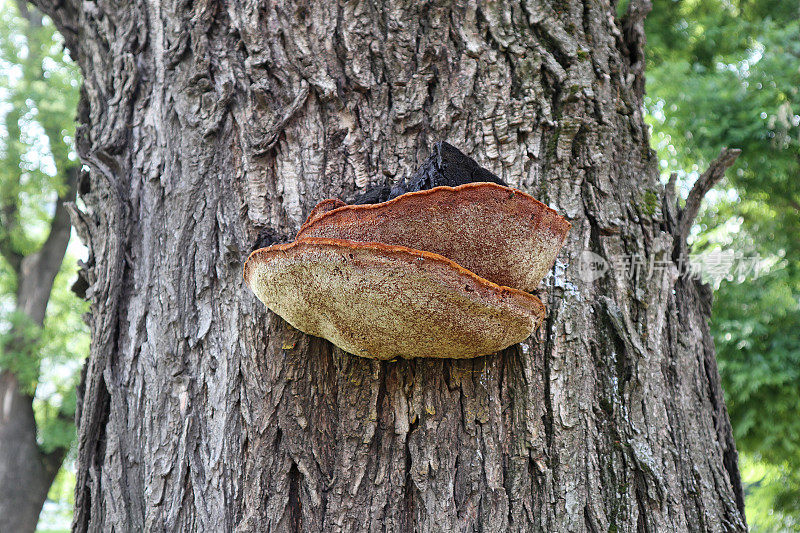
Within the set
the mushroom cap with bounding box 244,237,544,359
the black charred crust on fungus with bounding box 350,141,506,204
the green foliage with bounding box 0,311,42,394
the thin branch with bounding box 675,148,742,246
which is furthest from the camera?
the green foliage with bounding box 0,311,42,394

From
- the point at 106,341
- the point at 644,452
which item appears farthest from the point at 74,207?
the point at 644,452

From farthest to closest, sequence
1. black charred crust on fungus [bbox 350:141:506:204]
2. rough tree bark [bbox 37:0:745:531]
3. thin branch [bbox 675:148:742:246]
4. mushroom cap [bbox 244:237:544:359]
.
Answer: thin branch [bbox 675:148:742:246] → rough tree bark [bbox 37:0:745:531] → black charred crust on fungus [bbox 350:141:506:204] → mushroom cap [bbox 244:237:544:359]

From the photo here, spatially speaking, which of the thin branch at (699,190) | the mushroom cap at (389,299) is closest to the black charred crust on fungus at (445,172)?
the mushroom cap at (389,299)

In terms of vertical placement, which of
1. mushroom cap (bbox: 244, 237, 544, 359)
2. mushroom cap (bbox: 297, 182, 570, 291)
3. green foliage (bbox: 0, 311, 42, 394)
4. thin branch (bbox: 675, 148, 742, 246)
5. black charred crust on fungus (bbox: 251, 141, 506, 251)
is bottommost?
mushroom cap (bbox: 244, 237, 544, 359)

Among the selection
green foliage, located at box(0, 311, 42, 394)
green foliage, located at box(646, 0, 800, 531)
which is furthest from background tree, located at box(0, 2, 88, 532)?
green foliage, located at box(646, 0, 800, 531)

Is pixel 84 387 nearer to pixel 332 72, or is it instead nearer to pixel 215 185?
pixel 215 185

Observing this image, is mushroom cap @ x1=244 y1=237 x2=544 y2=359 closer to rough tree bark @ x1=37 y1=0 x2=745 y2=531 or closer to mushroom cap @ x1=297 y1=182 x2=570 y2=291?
mushroom cap @ x1=297 y1=182 x2=570 y2=291
